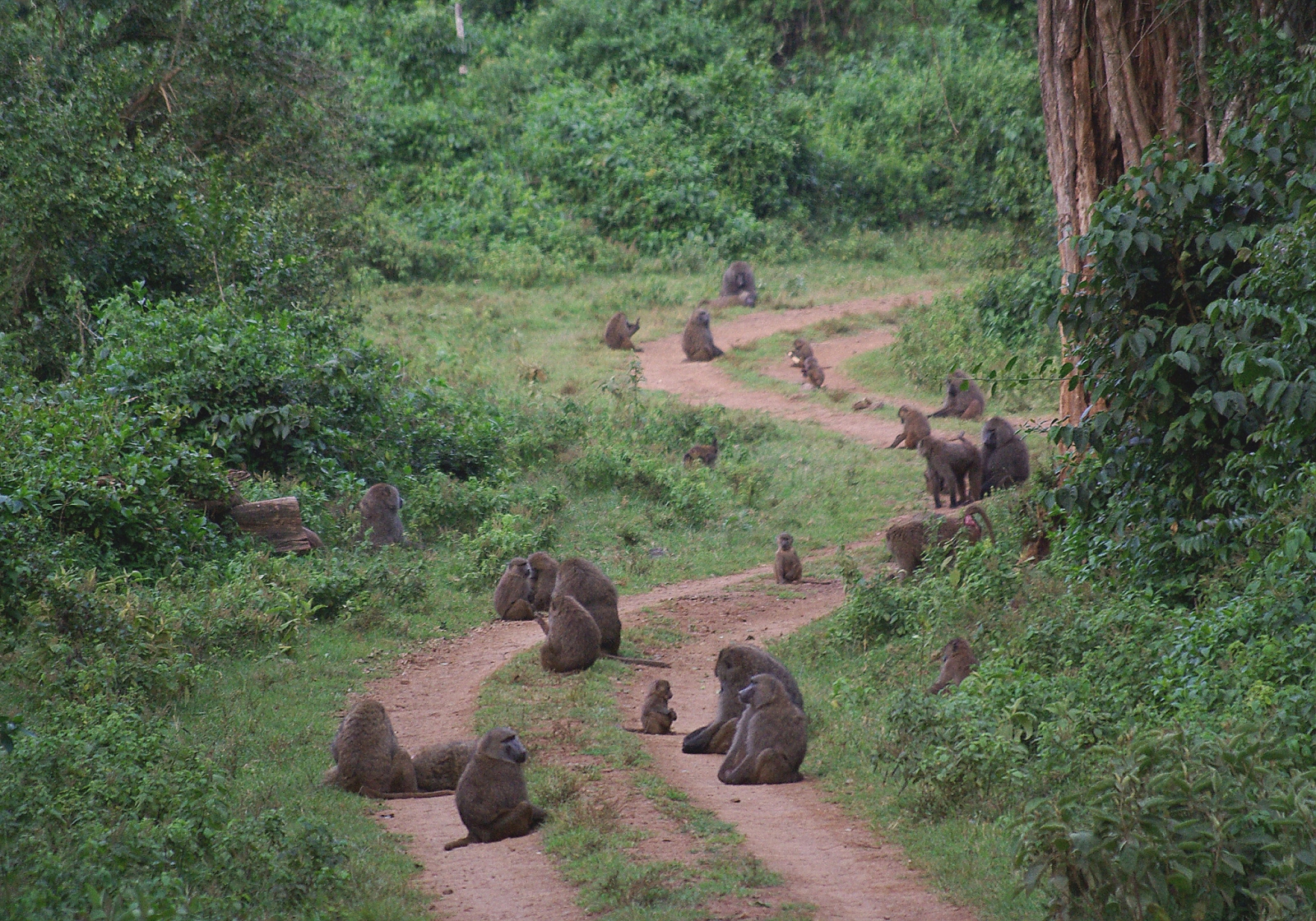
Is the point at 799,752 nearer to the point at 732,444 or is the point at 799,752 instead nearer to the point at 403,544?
the point at 403,544

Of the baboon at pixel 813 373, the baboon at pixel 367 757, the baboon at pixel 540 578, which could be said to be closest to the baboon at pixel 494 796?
the baboon at pixel 367 757

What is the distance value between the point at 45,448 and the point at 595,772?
5.87m

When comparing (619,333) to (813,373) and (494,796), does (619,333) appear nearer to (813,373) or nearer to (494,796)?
(813,373)

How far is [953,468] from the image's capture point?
1377 centimetres

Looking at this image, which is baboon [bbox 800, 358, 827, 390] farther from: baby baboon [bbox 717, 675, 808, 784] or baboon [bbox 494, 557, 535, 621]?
baby baboon [bbox 717, 675, 808, 784]

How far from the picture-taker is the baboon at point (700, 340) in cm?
2175

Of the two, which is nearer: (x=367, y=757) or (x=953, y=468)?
(x=367, y=757)

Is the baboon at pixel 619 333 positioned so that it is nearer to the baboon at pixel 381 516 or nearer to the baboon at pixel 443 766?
the baboon at pixel 381 516

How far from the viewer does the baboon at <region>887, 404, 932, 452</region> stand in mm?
16484

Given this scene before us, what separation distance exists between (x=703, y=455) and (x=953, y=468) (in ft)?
12.3

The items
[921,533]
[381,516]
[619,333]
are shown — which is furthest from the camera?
[619,333]

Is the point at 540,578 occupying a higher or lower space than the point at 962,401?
lower

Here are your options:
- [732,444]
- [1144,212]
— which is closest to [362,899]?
[1144,212]

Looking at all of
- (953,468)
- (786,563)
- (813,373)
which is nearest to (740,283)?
(813,373)
